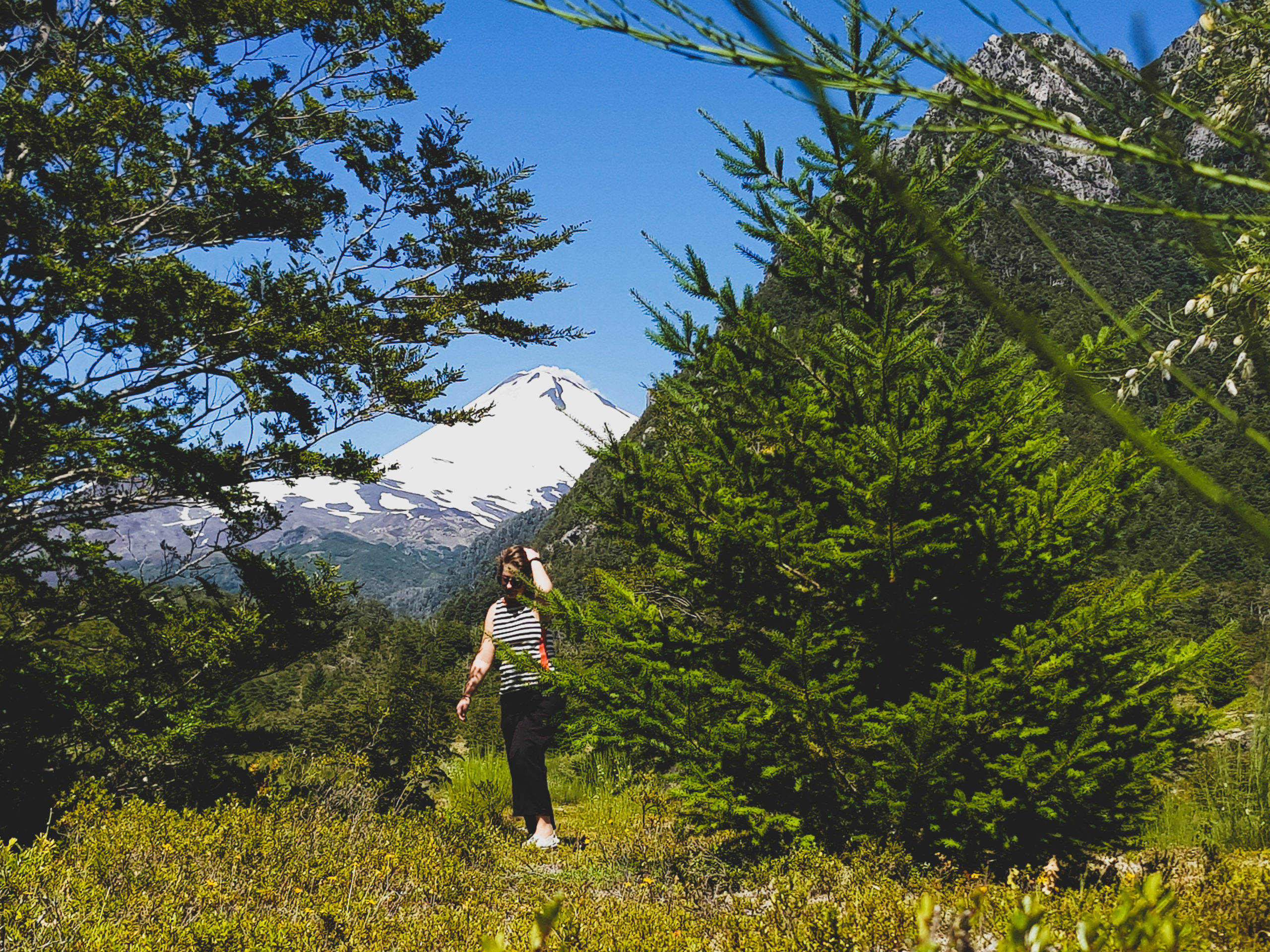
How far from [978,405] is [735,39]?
275 centimetres

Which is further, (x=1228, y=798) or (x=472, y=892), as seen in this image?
(x=1228, y=798)

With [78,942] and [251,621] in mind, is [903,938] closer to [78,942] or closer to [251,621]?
[78,942]

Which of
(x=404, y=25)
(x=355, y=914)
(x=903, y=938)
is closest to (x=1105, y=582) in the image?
(x=903, y=938)

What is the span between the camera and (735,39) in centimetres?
82

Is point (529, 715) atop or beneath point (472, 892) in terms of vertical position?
atop

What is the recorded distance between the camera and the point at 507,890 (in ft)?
11.7

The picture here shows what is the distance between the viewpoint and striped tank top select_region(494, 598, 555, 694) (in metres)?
4.70

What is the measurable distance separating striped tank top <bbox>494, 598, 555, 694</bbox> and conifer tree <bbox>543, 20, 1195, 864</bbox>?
951 millimetres

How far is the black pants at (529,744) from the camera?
186 inches

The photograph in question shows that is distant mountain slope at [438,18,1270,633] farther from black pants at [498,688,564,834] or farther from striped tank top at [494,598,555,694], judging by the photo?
black pants at [498,688,564,834]

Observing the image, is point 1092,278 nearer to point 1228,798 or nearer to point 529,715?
point 1228,798

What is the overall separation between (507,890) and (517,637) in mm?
1606

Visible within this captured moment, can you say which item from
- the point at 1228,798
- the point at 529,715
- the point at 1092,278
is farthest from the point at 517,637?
the point at 1092,278

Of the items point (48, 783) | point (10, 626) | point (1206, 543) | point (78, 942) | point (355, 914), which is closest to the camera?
point (78, 942)
